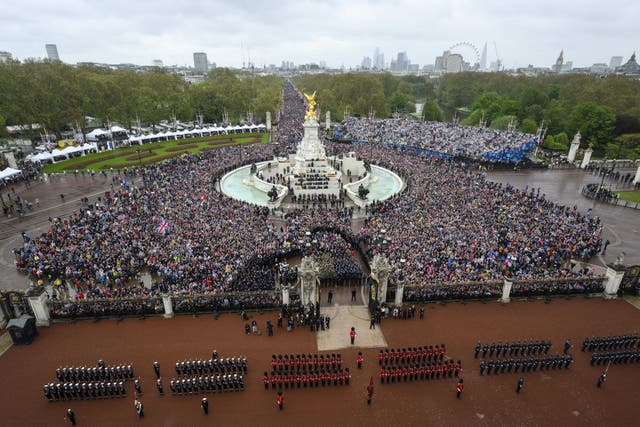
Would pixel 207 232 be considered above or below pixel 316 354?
above

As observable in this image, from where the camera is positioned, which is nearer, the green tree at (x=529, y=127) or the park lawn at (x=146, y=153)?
the park lawn at (x=146, y=153)

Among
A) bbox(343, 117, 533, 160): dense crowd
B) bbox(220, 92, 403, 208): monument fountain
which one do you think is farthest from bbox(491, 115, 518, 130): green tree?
bbox(220, 92, 403, 208): monument fountain

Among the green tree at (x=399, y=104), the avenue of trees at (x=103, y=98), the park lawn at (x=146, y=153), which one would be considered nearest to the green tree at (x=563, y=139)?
the green tree at (x=399, y=104)

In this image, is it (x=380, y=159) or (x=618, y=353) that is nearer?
(x=618, y=353)

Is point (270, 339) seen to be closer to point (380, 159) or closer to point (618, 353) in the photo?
point (618, 353)

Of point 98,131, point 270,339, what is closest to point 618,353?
point 270,339

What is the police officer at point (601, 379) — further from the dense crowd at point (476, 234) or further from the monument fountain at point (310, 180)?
the monument fountain at point (310, 180)
